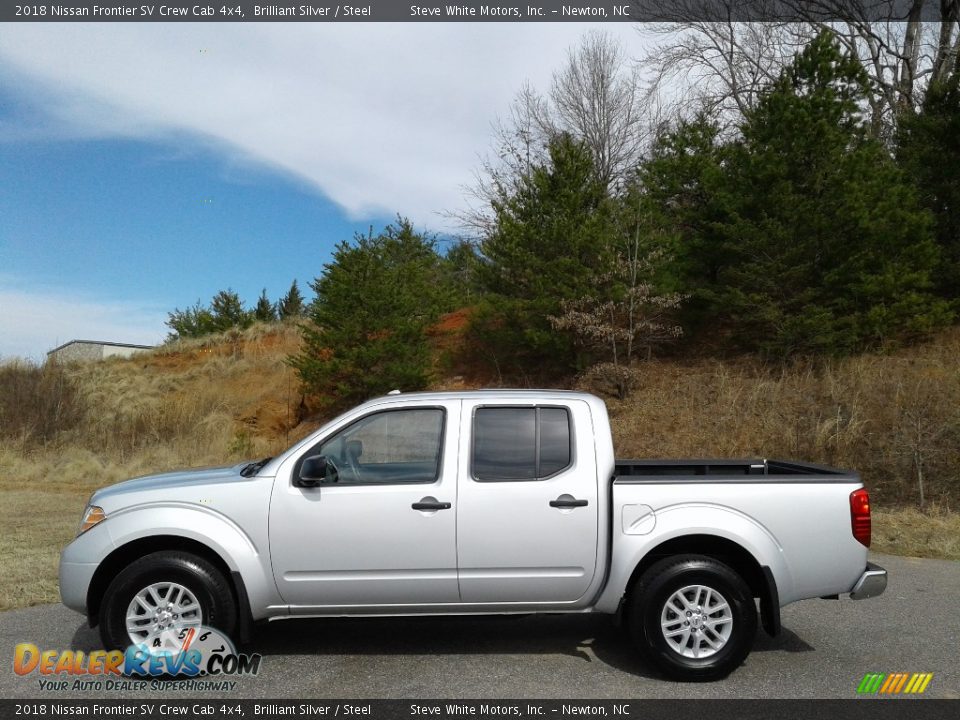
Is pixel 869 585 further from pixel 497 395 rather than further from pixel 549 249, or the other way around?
pixel 549 249

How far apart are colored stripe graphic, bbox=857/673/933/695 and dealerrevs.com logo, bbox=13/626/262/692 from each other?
393cm

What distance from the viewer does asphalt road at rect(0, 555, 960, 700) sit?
5129 millimetres

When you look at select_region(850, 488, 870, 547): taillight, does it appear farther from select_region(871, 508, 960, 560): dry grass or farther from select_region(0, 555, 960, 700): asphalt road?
select_region(871, 508, 960, 560): dry grass

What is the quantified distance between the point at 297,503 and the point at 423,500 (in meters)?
0.84

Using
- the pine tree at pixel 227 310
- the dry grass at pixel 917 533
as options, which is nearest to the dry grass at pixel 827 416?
the dry grass at pixel 917 533

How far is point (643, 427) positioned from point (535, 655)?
49.3 feet

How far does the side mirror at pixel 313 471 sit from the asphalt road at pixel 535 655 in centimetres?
125

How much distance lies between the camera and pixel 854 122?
21.0 meters

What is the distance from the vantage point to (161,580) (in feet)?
17.7

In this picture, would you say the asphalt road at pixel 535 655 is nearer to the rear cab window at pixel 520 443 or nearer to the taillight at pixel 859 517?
the taillight at pixel 859 517

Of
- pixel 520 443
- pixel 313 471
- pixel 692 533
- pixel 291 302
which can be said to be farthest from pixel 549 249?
pixel 291 302

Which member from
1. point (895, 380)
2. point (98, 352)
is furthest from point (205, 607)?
point (98, 352)

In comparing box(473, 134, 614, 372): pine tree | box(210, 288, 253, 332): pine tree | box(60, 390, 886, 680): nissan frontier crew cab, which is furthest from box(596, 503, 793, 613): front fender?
box(210, 288, 253, 332): pine tree

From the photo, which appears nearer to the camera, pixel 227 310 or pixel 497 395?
pixel 497 395
